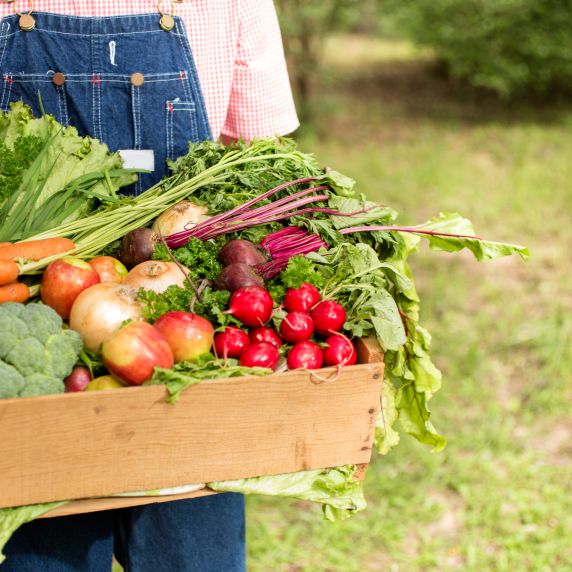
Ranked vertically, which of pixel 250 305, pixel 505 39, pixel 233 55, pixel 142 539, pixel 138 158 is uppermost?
pixel 233 55

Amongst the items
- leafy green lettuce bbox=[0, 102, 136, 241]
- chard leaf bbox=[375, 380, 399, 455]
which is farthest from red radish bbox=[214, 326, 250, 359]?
leafy green lettuce bbox=[0, 102, 136, 241]

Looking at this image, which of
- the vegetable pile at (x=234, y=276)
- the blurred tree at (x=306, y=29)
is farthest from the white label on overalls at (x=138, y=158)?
the blurred tree at (x=306, y=29)

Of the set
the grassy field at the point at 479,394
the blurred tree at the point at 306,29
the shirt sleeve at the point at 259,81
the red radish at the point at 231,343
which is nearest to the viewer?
the red radish at the point at 231,343

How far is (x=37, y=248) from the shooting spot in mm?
1864

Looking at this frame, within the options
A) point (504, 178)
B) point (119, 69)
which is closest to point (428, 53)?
point (504, 178)

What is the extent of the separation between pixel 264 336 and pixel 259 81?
1.06 metres

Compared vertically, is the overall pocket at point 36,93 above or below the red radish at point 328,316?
above

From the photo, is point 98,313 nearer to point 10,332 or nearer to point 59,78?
point 10,332

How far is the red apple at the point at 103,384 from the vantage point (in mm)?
1618

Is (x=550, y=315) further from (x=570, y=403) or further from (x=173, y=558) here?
(x=173, y=558)

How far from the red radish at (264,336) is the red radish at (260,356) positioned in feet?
0.13

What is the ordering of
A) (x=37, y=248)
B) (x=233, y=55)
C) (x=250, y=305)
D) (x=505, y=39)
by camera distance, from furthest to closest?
(x=505, y=39), (x=233, y=55), (x=37, y=248), (x=250, y=305)

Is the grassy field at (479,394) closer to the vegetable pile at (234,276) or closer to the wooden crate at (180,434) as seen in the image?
the vegetable pile at (234,276)

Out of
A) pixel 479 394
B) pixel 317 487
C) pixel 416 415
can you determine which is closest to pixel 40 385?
pixel 317 487
